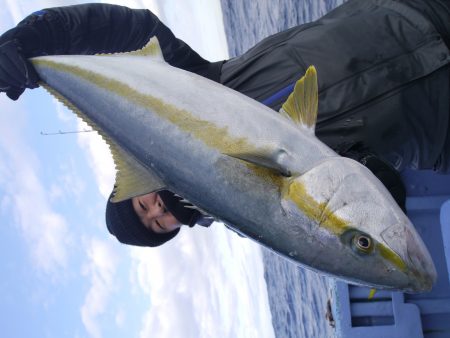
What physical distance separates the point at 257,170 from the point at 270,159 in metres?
0.07

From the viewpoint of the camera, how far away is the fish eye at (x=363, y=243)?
1.75 meters

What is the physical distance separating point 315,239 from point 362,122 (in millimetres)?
1419

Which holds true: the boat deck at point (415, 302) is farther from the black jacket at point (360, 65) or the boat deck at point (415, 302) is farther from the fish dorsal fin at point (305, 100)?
the fish dorsal fin at point (305, 100)

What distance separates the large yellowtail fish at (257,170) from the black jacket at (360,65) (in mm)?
987

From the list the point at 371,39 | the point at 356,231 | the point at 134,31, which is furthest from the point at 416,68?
the point at 134,31

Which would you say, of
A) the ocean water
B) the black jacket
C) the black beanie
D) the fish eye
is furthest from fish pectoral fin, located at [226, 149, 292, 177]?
the ocean water

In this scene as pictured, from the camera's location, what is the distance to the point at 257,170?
1.90 meters

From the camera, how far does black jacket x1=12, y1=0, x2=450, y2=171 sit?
3.03m

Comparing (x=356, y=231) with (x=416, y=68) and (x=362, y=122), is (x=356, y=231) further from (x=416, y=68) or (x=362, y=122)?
(x=416, y=68)

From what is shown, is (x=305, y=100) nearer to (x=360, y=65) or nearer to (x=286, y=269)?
(x=360, y=65)

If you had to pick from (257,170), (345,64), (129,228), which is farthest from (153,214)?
(257,170)

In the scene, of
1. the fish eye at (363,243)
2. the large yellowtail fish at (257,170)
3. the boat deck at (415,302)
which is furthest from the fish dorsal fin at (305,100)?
the boat deck at (415,302)

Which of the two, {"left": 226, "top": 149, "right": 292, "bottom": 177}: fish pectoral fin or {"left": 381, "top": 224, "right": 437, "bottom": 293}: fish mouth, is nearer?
{"left": 381, "top": 224, "right": 437, "bottom": 293}: fish mouth

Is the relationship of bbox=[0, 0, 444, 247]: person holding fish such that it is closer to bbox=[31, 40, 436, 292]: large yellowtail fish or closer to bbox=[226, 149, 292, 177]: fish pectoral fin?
bbox=[31, 40, 436, 292]: large yellowtail fish
